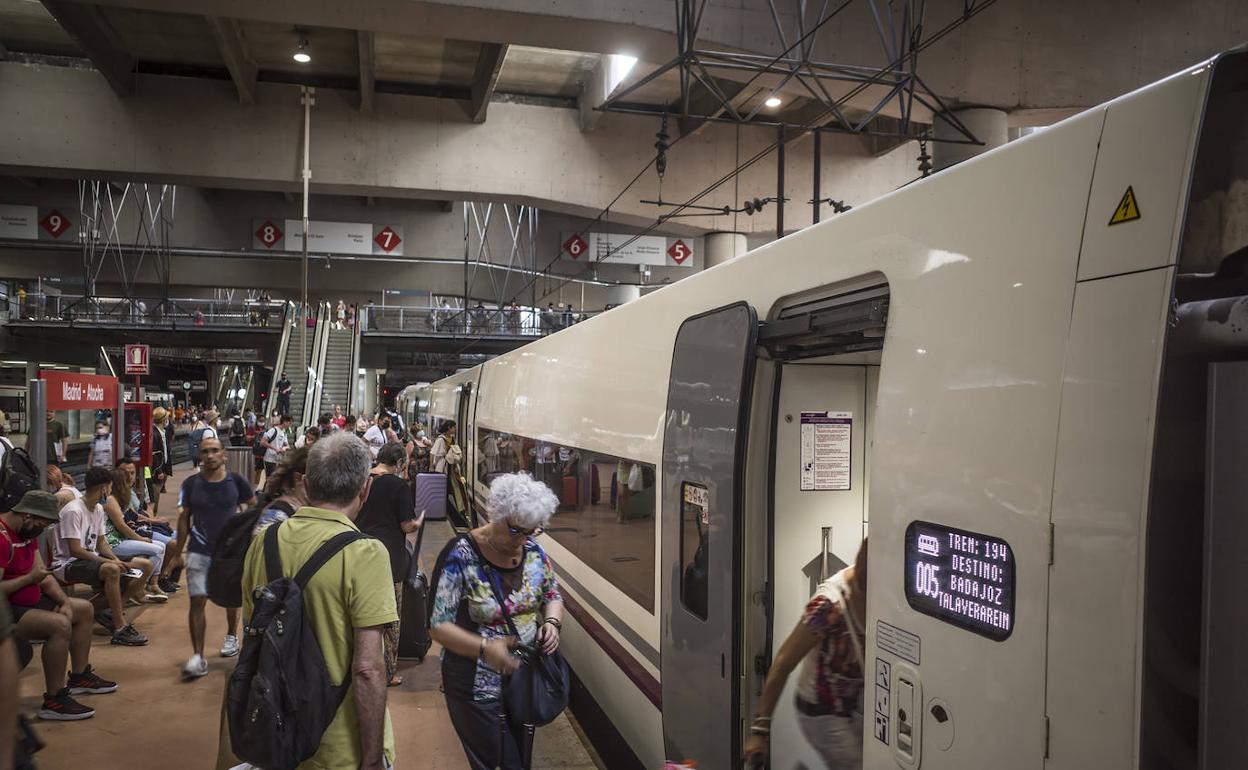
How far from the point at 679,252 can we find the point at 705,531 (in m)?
20.1

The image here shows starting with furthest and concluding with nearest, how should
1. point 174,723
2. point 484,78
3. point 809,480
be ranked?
point 484,78 → point 174,723 → point 809,480

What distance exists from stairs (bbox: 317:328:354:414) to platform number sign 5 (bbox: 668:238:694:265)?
11.2 m

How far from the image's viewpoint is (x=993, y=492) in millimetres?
1938

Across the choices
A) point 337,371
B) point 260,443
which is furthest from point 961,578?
point 337,371

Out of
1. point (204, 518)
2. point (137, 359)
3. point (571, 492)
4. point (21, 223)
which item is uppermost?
point (21, 223)

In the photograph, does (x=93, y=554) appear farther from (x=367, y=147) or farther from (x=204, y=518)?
(x=367, y=147)

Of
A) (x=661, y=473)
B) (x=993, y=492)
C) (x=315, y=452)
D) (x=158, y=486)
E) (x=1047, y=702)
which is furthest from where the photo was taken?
(x=158, y=486)

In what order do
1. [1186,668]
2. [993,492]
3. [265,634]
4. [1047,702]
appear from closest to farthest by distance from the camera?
1. [1186,668]
2. [1047,702]
3. [993,492]
4. [265,634]

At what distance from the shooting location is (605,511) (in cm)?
525

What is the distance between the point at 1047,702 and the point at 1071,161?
3.74 ft

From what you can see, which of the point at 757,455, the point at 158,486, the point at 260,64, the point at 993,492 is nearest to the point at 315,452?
the point at 757,455

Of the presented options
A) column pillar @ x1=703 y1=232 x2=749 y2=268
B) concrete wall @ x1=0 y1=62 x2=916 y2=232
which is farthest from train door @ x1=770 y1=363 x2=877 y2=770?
column pillar @ x1=703 y1=232 x2=749 y2=268

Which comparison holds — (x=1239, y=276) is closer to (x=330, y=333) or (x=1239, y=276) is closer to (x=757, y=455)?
(x=757, y=455)

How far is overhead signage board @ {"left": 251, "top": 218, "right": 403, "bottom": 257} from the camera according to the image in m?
27.7
